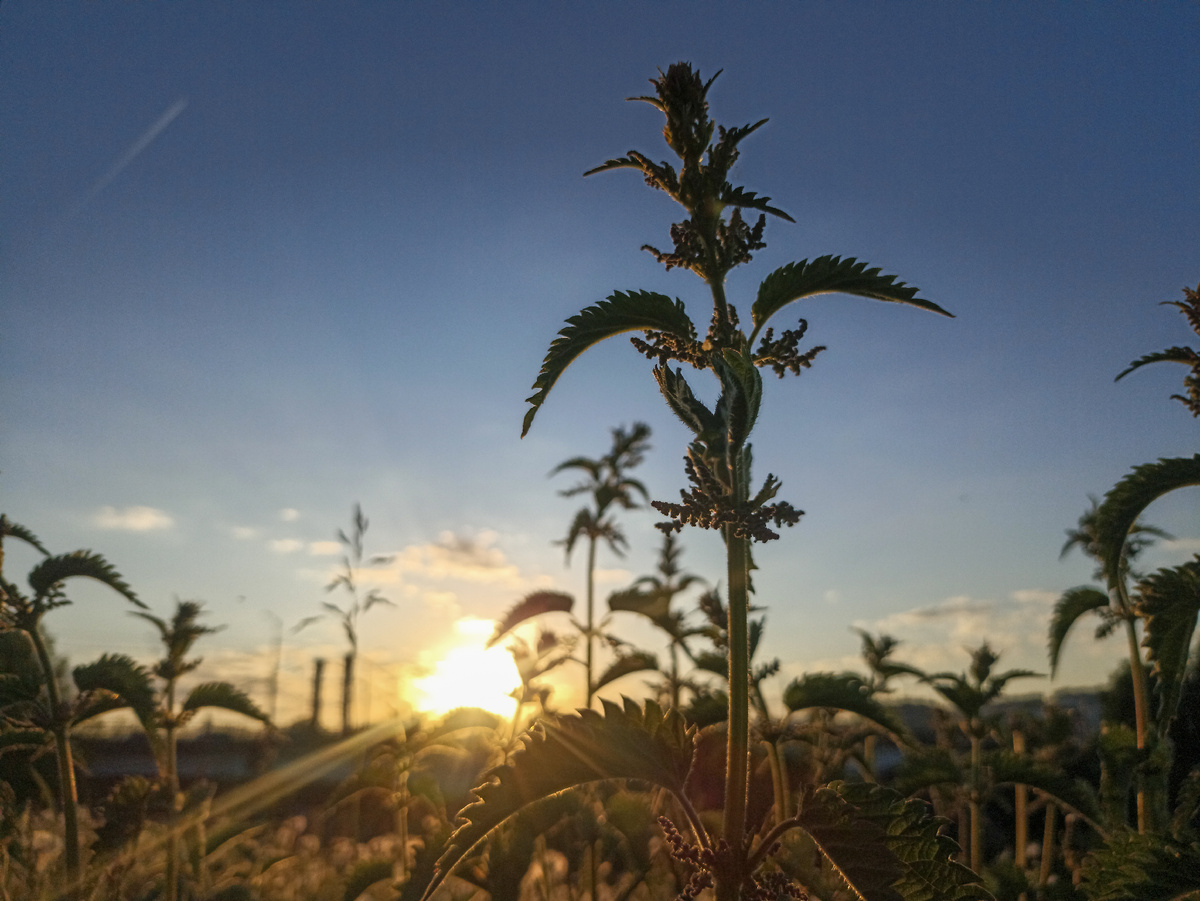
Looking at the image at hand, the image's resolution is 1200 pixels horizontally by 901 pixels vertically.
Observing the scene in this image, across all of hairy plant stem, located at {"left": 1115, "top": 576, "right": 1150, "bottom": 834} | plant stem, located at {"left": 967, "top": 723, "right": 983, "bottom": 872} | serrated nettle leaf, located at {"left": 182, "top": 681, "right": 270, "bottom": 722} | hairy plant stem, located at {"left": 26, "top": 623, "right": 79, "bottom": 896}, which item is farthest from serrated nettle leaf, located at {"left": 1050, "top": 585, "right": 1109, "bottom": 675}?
hairy plant stem, located at {"left": 26, "top": 623, "right": 79, "bottom": 896}

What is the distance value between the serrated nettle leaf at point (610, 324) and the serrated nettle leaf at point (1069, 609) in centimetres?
345

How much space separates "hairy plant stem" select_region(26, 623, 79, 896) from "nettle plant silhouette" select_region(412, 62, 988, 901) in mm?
3215

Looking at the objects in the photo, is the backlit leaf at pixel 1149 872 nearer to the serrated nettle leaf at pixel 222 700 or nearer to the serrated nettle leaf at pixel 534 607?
the serrated nettle leaf at pixel 534 607

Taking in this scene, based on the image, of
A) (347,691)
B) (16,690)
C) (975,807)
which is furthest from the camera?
(347,691)

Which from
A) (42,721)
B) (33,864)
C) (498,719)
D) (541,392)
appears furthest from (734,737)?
Result: (33,864)

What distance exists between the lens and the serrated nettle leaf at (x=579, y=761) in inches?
78.6

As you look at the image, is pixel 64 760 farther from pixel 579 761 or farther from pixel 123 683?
pixel 579 761

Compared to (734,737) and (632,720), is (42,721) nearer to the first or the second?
(632,720)

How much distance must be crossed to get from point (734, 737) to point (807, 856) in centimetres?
212

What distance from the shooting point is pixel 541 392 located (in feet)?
6.72

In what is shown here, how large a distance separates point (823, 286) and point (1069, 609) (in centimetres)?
327

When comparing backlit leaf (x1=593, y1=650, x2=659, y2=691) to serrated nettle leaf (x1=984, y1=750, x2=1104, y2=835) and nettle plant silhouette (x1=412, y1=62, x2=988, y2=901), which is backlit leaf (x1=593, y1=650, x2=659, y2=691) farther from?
nettle plant silhouette (x1=412, y1=62, x2=988, y2=901)

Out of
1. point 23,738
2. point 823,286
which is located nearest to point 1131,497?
point 823,286

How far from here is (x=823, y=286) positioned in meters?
2.21
